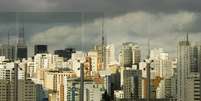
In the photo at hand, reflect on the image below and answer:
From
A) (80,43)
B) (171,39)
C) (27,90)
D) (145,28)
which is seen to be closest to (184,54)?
(171,39)

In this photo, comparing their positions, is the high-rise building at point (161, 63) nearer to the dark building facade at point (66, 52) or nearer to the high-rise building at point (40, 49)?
the dark building facade at point (66, 52)

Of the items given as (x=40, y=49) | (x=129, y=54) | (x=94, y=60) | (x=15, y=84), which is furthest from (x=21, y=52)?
(x=129, y=54)

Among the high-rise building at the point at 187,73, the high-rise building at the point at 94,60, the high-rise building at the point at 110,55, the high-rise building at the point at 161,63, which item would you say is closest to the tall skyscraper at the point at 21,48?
the high-rise building at the point at 94,60

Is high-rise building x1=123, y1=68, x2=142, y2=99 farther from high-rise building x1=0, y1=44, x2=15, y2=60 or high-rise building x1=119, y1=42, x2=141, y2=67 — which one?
high-rise building x1=0, y1=44, x2=15, y2=60

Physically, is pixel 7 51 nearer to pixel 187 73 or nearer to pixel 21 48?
pixel 21 48

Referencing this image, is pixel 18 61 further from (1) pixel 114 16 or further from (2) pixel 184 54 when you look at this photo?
(2) pixel 184 54
